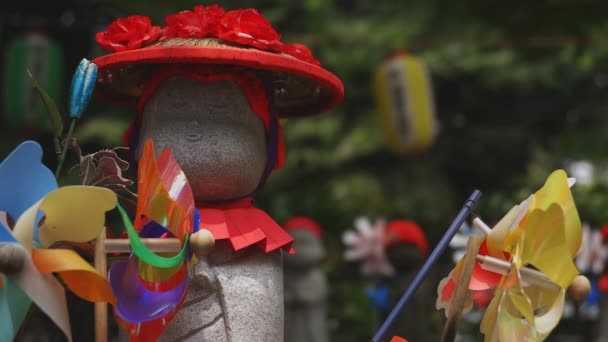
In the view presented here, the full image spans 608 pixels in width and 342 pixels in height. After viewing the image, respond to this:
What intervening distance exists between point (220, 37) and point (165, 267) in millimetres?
794

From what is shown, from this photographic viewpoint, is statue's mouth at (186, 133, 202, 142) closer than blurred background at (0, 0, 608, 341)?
Yes

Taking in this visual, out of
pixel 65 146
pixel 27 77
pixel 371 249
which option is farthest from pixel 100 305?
pixel 27 77

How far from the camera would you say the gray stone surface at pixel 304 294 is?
5.72m

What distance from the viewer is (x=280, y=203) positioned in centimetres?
809

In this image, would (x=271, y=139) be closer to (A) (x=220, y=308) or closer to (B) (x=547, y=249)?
(A) (x=220, y=308)

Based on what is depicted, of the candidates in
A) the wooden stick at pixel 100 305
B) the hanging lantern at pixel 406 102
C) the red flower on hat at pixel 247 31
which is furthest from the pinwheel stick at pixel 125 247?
the hanging lantern at pixel 406 102

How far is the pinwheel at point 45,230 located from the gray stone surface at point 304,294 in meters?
3.62

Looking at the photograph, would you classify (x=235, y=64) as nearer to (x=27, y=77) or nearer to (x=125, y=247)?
(x=125, y=247)

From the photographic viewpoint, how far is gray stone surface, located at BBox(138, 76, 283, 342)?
2650 mm

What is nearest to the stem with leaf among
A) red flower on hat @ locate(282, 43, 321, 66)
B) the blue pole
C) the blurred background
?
red flower on hat @ locate(282, 43, 321, 66)

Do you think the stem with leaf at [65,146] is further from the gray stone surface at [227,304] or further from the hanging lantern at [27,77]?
the hanging lantern at [27,77]

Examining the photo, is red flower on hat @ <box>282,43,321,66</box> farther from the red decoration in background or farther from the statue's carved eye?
the red decoration in background

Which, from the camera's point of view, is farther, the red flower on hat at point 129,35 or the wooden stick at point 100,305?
the red flower on hat at point 129,35

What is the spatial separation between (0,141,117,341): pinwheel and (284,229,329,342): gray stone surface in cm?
362
